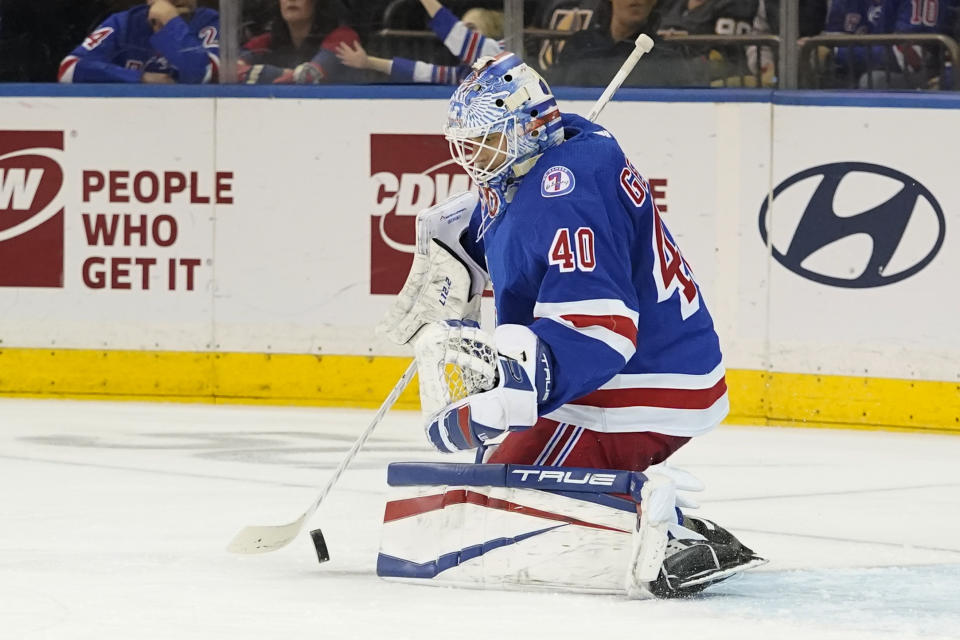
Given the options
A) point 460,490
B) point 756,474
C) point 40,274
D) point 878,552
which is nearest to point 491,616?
point 460,490

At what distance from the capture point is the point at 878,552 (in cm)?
377

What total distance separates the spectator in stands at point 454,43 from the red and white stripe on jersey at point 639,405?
313cm

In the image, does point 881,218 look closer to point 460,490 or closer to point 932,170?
point 932,170

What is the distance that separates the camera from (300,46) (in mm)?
6500

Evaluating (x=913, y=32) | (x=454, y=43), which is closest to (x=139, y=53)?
(x=454, y=43)

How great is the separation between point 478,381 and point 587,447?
1.06 feet

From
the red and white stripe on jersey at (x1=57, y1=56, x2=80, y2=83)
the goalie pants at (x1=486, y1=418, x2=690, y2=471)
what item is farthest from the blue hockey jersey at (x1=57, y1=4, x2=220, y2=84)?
the goalie pants at (x1=486, y1=418, x2=690, y2=471)

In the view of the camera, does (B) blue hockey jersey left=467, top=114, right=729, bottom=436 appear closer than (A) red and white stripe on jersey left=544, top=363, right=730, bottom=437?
Yes

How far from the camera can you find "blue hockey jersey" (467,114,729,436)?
3.09m

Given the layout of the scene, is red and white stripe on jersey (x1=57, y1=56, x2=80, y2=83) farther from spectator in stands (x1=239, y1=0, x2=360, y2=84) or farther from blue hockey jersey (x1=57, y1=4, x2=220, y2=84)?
spectator in stands (x1=239, y1=0, x2=360, y2=84)

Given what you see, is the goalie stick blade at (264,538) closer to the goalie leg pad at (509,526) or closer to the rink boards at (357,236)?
the goalie leg pad at (509,526)

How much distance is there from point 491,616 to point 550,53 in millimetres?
3662

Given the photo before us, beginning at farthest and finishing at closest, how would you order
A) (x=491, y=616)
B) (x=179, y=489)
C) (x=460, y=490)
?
(x=179, y=489)
(x=460, y=490)
(x=491, y=616)

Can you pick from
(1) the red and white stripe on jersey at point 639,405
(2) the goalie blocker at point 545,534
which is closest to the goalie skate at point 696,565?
(2) the goalie blocker at point 545,534
